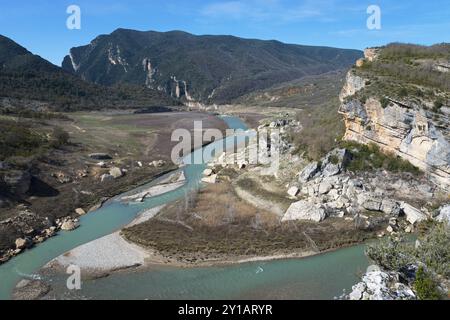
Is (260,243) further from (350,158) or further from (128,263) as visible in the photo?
(350,158)

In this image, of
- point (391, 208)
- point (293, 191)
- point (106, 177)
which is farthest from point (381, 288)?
point (106, 177)

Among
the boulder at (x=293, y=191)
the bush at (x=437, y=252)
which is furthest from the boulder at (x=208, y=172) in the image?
the bush at (x=437, y=252)

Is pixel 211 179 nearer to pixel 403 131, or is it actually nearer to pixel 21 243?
pixel 403 131

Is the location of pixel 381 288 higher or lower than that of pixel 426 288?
lower

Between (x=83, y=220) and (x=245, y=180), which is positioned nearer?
(x=83, y=220)

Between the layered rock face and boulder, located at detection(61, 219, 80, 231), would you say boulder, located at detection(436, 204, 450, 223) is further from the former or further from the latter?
boulder, located at detection(61, 219, 80, 231)

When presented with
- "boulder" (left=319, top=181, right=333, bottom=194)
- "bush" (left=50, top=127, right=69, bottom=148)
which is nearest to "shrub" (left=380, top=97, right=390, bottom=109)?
"boulder" (left=319, top=181, right=333, bottom=194)
